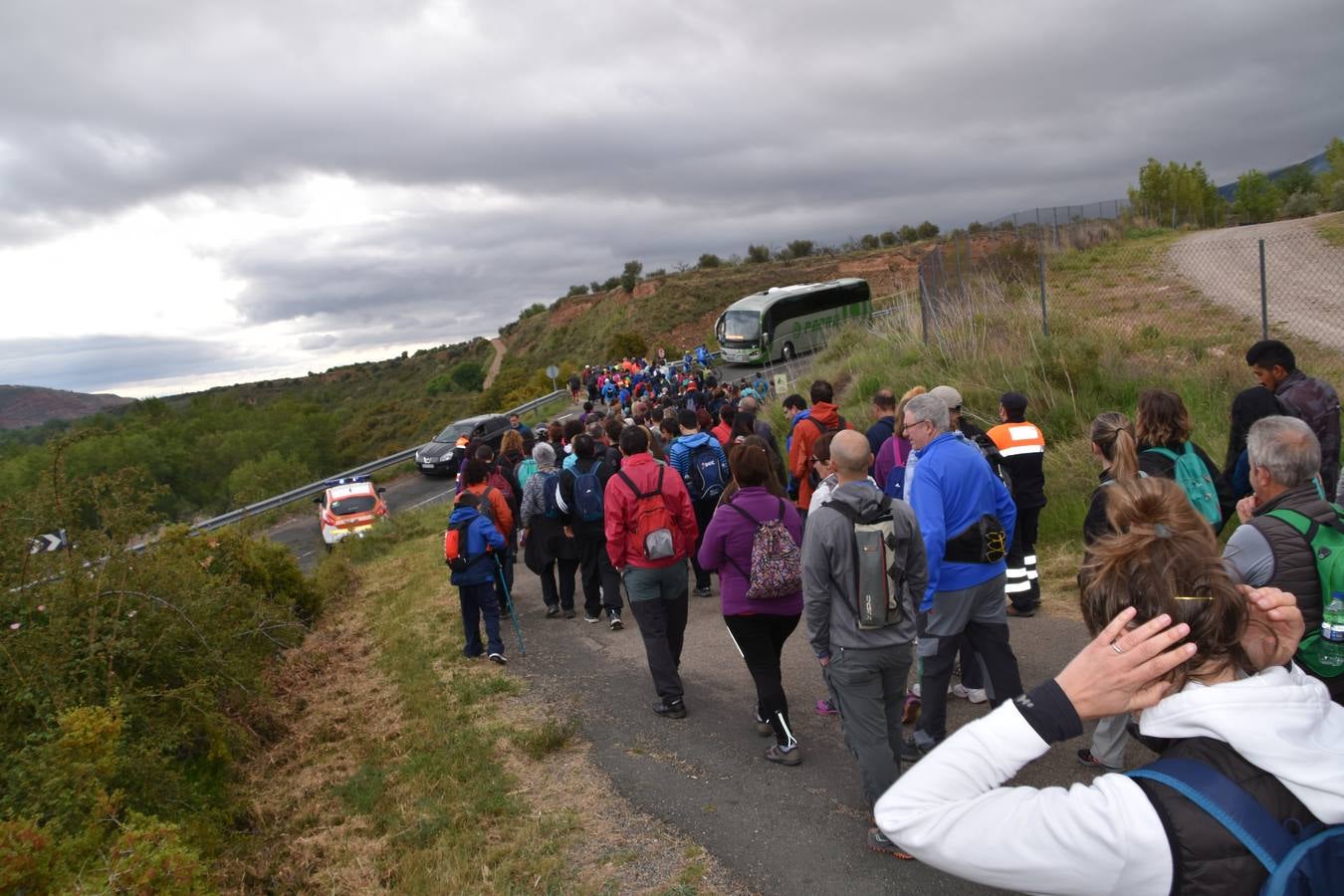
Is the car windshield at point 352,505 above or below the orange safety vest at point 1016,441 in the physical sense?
below

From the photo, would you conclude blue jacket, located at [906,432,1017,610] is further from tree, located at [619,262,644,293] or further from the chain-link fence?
tree, located at [619,262,644,293]

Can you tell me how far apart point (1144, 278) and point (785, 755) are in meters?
22.0

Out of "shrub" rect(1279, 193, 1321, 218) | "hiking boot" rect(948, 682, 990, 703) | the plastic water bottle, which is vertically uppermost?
"shrub" rect(1279, 193, 1321, 218)

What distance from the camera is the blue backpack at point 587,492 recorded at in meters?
7.76

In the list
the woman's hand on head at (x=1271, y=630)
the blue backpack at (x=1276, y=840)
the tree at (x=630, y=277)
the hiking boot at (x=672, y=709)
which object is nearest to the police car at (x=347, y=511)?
the hiking boot at (x=672, y=709)

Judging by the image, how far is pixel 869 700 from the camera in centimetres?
392

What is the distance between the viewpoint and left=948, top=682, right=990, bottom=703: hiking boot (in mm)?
5320

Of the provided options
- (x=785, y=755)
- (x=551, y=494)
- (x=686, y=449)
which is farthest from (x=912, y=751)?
(x=551, y=494)

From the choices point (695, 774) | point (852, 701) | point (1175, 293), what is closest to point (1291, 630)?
point (852, 701)

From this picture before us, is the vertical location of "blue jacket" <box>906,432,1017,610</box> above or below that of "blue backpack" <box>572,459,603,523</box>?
above

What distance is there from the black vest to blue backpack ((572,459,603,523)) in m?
6.55

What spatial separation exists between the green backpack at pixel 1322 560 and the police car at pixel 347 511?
16.7m

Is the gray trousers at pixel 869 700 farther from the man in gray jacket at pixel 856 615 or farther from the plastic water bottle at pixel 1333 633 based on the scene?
the plastic water bottle at pixel 1333 633

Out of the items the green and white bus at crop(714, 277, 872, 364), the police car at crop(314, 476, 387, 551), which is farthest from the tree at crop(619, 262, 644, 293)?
the police car at crop(314, 476, 387, 551)
